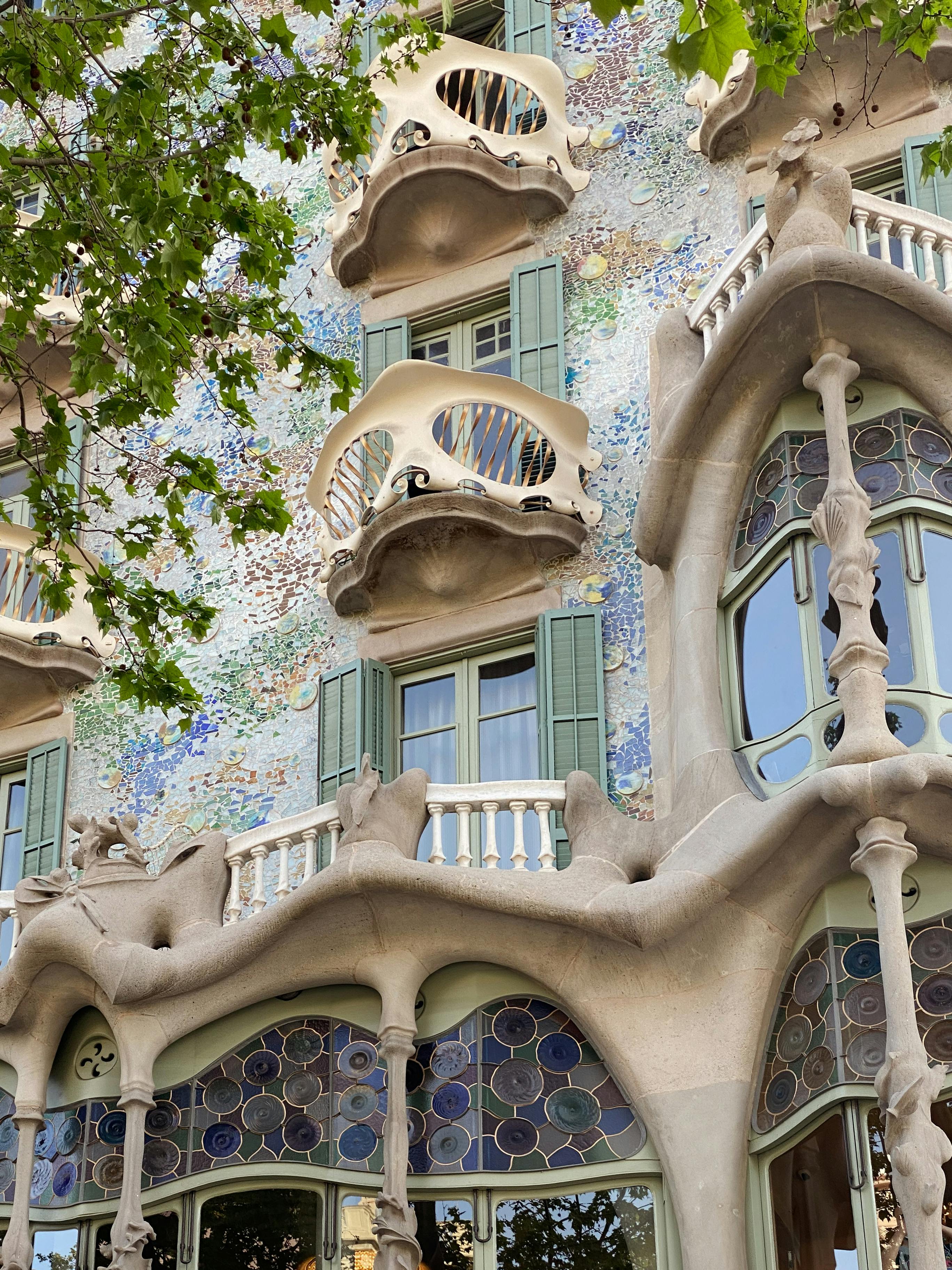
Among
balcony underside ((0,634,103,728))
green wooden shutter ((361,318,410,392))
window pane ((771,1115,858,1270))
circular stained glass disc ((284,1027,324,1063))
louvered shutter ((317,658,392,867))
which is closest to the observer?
window pane ((771,1115,858,1270))

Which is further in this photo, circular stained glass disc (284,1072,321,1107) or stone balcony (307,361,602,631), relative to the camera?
stone balcony (307,361,602,631)

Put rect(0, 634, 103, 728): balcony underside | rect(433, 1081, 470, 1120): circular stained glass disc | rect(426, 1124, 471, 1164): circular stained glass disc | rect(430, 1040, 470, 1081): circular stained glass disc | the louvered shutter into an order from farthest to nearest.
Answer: rect(0, 634, 103, 728): balcony underside < the louvered shutter < rect(430, 1040, 470, 1081): circular stained glass disc < rect(433, 1081, 470, 1120): circular stained glass disc < rect(426, 1124, 471, 1164): circular stained glass disc

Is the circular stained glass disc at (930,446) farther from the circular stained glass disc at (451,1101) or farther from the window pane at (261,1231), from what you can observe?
the window pane at (261,1231)

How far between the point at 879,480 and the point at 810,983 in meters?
2.80

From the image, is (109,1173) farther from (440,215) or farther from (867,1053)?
(440,215)

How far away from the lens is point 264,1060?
10914mm

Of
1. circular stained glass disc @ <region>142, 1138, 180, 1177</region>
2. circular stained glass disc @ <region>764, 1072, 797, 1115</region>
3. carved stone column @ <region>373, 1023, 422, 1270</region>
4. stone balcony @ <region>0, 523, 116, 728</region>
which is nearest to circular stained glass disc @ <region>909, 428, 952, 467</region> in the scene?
circular stained glass disc @ <region>764, 1072, 797, 1115</region>

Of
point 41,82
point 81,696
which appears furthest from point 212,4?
Answer: point 81,696

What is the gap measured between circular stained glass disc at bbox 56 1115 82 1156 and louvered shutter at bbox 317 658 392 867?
237cm

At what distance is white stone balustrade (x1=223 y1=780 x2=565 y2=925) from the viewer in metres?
10.9

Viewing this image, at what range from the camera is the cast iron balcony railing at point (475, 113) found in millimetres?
14141

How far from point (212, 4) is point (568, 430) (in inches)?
174

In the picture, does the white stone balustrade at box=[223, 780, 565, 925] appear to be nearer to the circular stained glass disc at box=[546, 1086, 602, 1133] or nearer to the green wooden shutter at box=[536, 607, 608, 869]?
the green wooden shutter at box=[536, 607, 608, 869]

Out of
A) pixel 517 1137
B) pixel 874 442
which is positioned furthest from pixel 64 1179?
pixel 874 442
